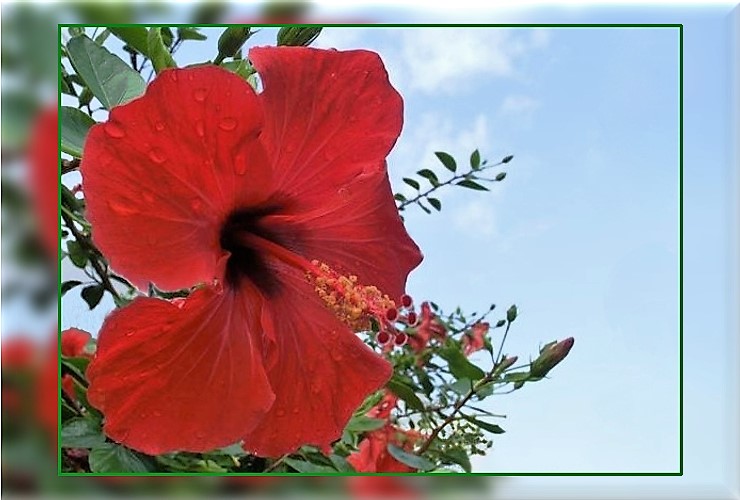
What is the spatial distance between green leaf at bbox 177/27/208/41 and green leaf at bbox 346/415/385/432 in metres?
0.42

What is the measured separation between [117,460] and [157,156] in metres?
0.30

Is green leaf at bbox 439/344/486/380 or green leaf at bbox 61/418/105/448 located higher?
green leaf at bbox 439/344/486/380

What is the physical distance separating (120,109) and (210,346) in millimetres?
227

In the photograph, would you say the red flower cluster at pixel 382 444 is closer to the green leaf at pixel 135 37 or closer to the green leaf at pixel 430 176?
the green leaf at pixel 430 176

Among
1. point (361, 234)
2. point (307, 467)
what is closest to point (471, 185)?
point (361, 234)

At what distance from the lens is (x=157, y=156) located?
756mm

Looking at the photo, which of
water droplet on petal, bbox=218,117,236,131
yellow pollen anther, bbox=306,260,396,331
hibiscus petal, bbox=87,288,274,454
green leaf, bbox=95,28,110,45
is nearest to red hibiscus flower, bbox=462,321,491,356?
yellow pollen anther, bbox=306,260,396,331

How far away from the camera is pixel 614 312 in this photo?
94cm

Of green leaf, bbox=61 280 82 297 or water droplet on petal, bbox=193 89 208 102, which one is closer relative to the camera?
water droplet on petal, bbox=193 89 208 102

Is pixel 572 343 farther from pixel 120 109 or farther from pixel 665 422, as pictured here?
pixel 120 109

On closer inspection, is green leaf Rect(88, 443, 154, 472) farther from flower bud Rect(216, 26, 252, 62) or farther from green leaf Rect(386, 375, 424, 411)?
flower bud Rect(216, 26, 252, 62)

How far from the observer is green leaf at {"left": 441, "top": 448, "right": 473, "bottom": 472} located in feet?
3.05

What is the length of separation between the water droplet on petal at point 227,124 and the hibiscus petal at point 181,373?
15 cm

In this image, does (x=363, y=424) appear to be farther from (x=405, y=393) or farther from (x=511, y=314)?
(x=511, y=314)
